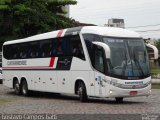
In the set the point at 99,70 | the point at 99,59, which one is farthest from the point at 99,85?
the point at 99,59

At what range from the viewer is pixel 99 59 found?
21781 millimetres

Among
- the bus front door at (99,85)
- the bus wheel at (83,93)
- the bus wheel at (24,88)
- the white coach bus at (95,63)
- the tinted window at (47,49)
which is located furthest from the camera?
the bus wheel at (24,88)

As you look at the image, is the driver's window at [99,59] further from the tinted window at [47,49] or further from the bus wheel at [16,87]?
the bus wheel at [16,87]

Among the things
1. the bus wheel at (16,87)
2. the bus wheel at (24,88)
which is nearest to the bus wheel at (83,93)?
the bus wheel at (24,88)

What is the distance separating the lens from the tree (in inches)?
1992

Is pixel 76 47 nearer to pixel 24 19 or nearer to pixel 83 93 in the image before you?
pixel 83 93

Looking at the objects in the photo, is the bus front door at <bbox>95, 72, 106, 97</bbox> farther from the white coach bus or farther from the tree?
the tree

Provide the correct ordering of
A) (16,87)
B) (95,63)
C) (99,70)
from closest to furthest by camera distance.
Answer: (99,70)
(95,63)
(16,87)

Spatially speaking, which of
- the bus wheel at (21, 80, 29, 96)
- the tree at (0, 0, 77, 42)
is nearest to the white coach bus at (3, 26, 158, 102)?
the bus wheel at (21, 80, 29, 96)

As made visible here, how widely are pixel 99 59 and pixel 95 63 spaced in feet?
1.00

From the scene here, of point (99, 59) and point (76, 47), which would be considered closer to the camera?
point (99, 59)

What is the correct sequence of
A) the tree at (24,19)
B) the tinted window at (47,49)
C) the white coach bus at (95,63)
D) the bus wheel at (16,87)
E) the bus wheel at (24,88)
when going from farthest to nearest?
the tree at (24,19), the bus wheel at (16,87), the bus wheel at (24,88), the tinted window at (47,49), the white coach bus at (95,63)

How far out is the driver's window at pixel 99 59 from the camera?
850 inches

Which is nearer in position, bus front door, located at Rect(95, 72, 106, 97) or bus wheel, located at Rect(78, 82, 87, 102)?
bus front door, located at Rect(95, 72, 106, 97)
